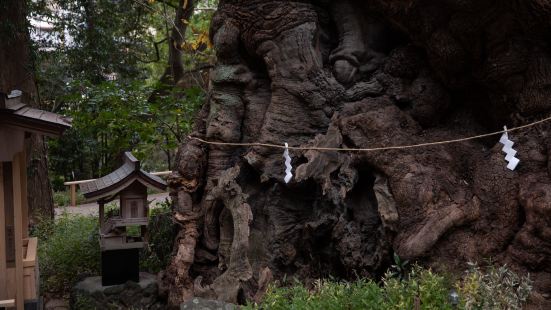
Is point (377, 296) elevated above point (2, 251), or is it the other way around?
point (2, 251)

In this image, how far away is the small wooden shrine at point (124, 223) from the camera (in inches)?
239

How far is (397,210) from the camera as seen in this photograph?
419 centimetres

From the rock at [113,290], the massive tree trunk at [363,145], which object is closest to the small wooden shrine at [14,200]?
the rock at [113,290]

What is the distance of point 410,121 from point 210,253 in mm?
2578

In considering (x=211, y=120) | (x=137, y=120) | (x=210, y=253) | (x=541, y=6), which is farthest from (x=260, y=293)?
(x=137, y=120)

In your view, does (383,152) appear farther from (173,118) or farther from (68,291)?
(173,118)

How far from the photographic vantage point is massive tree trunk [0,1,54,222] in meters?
8.92

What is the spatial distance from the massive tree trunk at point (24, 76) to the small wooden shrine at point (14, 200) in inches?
159

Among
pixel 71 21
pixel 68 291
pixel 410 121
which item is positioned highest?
pixel 71 21

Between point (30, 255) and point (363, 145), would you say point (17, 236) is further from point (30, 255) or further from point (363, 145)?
point (363, 145)

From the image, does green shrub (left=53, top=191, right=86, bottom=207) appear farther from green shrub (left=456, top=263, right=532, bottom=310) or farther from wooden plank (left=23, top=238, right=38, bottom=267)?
green shrub (left=456, top=263, right=532, bottom=310)

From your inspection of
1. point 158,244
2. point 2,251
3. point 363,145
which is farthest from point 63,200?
point 363,145

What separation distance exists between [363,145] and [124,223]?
3.06 meters

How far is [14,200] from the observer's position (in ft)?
16.0
